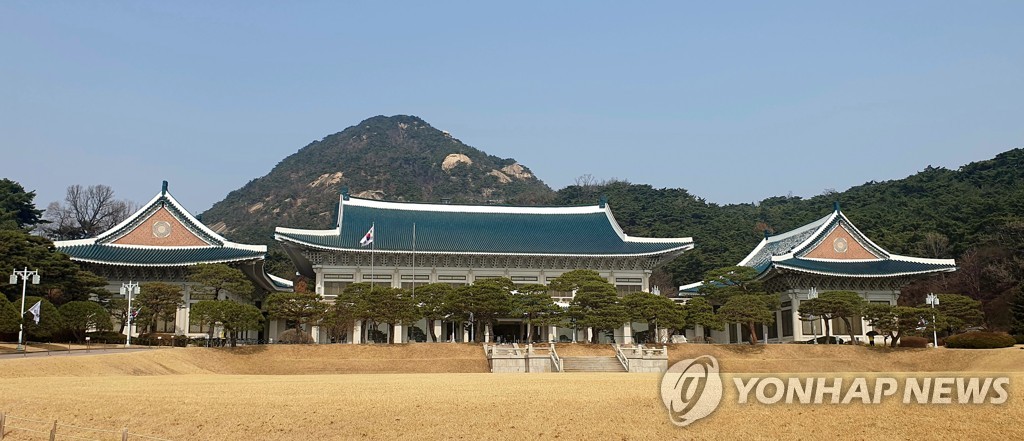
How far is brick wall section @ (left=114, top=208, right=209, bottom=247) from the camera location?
54219 mm

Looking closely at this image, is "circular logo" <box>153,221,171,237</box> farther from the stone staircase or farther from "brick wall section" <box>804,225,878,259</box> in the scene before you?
"brick wall section" <box>804,225,878,259</box>

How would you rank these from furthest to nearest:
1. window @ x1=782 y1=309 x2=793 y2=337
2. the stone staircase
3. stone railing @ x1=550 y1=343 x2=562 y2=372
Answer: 1. window @ x1=782 y1=309 x2=793 y2=337
2. the stone staircase
3. stone railing @ x1=550 y1=343 x2=562 y2=372

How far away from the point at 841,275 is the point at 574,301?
18.5 meters

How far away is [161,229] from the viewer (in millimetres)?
54781

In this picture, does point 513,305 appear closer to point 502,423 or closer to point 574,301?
point 574,301

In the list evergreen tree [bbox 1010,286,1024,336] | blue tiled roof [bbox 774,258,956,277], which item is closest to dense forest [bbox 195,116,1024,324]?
evergreen tree [bbox 1010,286,1024,336]

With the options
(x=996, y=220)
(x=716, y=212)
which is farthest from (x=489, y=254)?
(x=716, y=212)

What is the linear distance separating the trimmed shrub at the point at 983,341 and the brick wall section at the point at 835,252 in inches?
545

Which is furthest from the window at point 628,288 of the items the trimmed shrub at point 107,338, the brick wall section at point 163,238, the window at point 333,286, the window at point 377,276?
the trimmed shrub at point 107,338

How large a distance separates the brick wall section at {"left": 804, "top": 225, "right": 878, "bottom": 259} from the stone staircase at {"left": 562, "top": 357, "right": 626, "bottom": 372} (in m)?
22.4

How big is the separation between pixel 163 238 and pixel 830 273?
43238 millimetres

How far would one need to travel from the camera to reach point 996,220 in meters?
68.9

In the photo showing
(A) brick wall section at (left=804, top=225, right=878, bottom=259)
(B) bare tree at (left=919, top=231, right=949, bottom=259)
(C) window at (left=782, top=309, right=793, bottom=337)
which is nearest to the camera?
(C) window at (left=782, top=309, right=793, bottom=337)

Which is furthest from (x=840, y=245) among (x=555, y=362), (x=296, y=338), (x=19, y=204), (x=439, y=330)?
(x=19, y=204)
